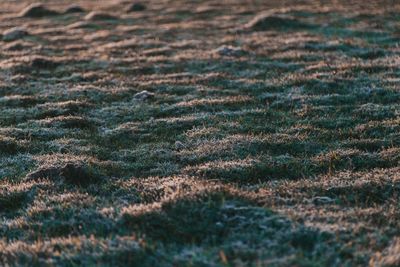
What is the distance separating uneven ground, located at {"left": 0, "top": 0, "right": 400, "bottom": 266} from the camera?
24.5ft

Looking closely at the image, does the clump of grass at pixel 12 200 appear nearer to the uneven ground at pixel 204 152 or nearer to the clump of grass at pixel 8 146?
the uneven ground at pixel 204 152

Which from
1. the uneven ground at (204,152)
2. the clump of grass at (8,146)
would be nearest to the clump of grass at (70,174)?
the uneven ground at (204,152)

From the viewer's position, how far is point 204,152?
11.5m

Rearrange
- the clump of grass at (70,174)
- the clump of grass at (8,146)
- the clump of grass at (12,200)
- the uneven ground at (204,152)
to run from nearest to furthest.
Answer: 1. the uneven ground at (204,152)
2. the clump of grass at (12,200)
3. the clump of grass at (70,174)
4. the clump of grass at (8,146)

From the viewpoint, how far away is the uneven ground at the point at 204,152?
745cm

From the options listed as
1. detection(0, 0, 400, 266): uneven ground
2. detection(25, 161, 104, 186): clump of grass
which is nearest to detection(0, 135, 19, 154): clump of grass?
detection(0, 0, 400, 266): uneven ground

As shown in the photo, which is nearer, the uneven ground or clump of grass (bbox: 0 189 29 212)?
the uneven ground

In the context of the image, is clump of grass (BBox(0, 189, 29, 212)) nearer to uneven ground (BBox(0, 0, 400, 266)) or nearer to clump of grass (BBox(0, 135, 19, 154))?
uneven ground (BBox(0, 0, 400, 266))

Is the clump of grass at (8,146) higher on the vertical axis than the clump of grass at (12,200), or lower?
higher

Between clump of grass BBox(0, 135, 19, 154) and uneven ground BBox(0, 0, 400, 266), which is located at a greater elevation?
clump of grass BBox(0, 135, 19, 154)

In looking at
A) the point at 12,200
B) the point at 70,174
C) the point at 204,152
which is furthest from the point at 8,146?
the point at 204,152

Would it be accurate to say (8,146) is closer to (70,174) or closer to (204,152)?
(70,174)

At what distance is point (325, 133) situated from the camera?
41.1ft

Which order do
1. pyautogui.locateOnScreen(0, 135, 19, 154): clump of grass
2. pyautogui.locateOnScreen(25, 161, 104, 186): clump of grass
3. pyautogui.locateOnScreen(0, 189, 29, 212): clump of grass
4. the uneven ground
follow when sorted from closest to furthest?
the uneven ground
pyautogui.locateOnScreen(0, 189, 29, 212): clump of grass
pyautogui.locateOnScreen(25, 161, 104, 186): clump of grass
pyautogui.locateOnScreen(0, 135, 19, 154): clump of grass
